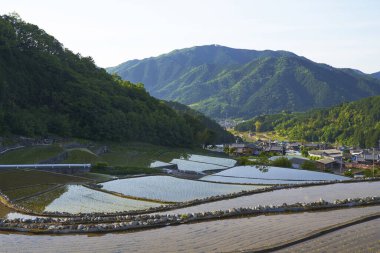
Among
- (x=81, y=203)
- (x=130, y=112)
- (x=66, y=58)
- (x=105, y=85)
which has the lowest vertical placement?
(x=81, y=203)

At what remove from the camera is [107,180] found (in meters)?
25.8

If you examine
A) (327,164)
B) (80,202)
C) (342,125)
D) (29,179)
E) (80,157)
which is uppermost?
(342,125)

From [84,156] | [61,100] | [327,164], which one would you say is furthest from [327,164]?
[61,100]

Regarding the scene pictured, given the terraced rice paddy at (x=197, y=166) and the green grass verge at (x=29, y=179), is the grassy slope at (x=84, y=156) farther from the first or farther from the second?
the green grass verge at (x=29, y=179)

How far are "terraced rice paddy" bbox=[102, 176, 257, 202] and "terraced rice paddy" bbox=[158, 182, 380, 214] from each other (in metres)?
2.86

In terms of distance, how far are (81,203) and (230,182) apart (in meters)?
10.6

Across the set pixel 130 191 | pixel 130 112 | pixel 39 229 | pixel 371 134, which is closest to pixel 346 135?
pixel 371 134

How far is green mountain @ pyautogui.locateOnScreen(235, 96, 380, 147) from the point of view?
10862 cm

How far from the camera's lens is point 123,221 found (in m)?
14.0

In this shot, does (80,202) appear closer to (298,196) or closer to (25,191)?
(25,191)

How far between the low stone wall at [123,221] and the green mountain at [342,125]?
315 ft

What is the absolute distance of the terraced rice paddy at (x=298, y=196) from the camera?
55.9 feet

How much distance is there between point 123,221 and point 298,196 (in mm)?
8852

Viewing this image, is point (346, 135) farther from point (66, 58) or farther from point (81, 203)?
point (81, 203)
